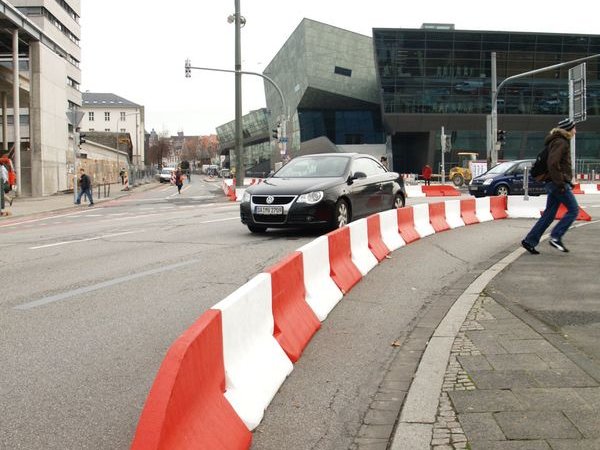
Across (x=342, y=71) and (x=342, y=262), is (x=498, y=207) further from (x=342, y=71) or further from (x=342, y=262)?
(x=342, y=71)

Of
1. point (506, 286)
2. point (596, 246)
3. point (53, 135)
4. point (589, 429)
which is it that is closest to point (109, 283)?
point (506, 286)

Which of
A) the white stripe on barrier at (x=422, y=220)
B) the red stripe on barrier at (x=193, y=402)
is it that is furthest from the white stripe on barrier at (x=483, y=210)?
the red stripe on barrier at (x=193, y=402)

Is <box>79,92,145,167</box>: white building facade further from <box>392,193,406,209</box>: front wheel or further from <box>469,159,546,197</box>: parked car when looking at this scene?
<box>392,193,406,209</box>: front wheel

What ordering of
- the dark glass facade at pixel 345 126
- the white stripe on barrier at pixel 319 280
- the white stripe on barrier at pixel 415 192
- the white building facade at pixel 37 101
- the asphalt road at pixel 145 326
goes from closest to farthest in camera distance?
the asphalt road at pixel 145 326 < the white stripe on barrier at pixel 319 280 < the white stripe on barrier at pixel 415 192 < the white building facade at pixel 37 101 < the dark glass facade at pixel 345 126

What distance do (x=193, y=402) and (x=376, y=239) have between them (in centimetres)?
683

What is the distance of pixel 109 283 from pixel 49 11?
7578cm

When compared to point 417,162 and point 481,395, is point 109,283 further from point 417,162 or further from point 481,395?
point 417,162

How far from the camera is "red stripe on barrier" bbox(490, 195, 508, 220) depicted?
15828mm

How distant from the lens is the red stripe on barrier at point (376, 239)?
893 cm

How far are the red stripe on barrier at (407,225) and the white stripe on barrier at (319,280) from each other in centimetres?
468

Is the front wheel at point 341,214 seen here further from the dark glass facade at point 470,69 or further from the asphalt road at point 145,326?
the dark glass facade at point 470,69

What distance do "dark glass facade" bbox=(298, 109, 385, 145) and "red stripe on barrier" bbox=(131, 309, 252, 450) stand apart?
72.6 meters

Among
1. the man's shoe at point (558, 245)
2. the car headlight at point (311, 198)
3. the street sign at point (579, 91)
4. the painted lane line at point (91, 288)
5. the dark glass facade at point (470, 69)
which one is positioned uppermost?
the dark glass facade at point (470, 69)

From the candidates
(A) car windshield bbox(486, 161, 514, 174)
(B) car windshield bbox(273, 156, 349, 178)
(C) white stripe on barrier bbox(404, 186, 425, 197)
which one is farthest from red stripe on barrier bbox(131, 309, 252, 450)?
(C) white stripe on barrier bbox(404, 186, 425, 197)
